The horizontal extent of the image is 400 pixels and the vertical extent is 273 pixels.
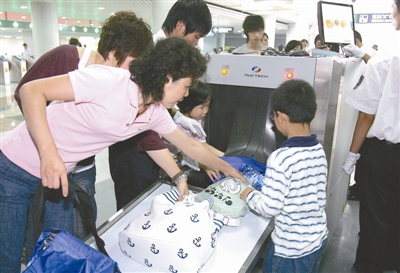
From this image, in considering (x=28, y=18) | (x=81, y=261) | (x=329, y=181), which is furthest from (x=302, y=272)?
(x=28, y=18)

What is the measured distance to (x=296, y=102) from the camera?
4.07 feet

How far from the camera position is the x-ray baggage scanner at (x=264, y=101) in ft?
5.03

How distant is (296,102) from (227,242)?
0.59 metres

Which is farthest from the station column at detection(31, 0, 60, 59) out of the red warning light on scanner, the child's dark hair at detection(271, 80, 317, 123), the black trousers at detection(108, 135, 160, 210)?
the child's dark hair at detection(271, 80, 317, 123)

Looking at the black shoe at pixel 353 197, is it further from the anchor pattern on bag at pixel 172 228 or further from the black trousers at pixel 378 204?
the anchor pattern on bag at pixel 172 228

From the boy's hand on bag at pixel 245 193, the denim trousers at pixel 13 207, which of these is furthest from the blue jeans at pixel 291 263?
the denim trousers at pixel 13 207

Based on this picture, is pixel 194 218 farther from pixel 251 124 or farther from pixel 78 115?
pixel 251 124

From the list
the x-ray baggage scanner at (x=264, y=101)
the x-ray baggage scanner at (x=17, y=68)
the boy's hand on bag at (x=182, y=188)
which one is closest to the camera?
the boy's hand on bag at (x=182, y=188)

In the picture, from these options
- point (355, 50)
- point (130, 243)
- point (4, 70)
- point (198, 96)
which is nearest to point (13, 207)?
point (130, 243)

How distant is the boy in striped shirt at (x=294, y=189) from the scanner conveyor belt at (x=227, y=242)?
0.09 meters

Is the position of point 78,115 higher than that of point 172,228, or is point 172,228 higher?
point 78,115

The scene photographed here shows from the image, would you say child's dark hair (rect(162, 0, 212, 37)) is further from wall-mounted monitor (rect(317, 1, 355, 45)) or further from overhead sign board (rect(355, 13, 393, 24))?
overhead sign board (rect(355, 13, 393, 24))

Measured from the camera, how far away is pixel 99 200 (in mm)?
3068

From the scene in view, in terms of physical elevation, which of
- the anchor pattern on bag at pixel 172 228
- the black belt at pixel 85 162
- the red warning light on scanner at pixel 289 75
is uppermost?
the red warning light on scanner at pixel 289 75
